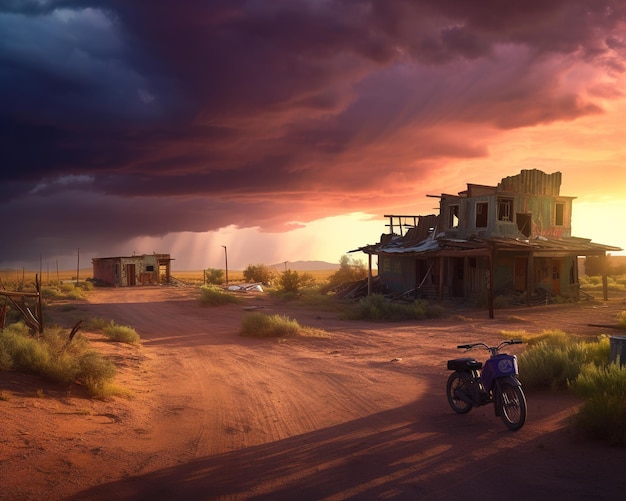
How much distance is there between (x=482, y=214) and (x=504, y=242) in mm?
4389

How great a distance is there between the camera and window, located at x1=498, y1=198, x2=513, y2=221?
30.1 metres

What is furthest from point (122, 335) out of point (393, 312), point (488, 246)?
point (488, 246)

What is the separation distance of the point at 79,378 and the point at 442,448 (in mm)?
6058

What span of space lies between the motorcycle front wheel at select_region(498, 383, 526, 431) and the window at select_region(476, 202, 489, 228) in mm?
24481

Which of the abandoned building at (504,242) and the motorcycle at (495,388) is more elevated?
the abandoned building at (504,242)

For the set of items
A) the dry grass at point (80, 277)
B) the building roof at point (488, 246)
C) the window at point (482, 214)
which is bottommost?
the dry grass at point (80, 277)

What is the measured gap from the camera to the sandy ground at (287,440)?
5.16 m

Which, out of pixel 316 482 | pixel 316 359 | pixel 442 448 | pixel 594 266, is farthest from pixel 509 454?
pixel 594 266

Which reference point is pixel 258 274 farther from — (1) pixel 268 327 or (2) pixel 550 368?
(2) pixel 550 368

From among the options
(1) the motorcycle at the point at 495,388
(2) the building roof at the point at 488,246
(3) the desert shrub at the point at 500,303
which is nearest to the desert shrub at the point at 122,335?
(1) the motorcycle at the point at 495,388

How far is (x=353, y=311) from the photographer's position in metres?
24.9

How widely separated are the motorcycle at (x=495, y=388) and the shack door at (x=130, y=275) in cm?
5199

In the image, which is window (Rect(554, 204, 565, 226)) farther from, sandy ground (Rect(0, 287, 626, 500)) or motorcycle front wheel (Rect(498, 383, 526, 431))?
motorcycle front wheel (Rect(498, 383, 526, 431))

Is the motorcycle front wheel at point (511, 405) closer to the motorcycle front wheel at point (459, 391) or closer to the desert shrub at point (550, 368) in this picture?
the motorcycle front wheel at point (459, 391)
